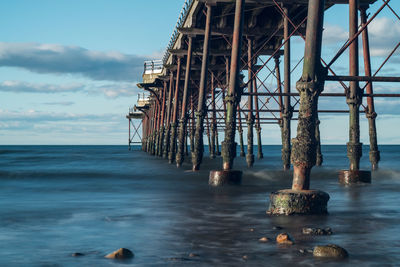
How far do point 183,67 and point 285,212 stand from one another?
2321 centimetres

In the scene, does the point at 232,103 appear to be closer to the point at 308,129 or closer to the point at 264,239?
the point at 308,129

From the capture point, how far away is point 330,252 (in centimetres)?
572

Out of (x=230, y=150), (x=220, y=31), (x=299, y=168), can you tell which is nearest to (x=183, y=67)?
(x=220, y=31)

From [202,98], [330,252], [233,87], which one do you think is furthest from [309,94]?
[202,98]

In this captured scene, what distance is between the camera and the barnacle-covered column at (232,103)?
14078 millimetres

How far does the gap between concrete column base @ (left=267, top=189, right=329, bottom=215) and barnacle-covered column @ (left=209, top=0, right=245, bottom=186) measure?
5767 millimetres

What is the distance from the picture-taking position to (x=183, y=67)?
31.2m

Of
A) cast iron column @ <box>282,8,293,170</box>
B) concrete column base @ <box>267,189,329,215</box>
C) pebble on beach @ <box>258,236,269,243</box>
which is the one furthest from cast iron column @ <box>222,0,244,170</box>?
pebble on beach @ <box>258,236,269,243</box>

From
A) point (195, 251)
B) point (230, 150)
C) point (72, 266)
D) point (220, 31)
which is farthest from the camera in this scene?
point (220, 31)

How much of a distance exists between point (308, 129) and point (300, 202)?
105cm

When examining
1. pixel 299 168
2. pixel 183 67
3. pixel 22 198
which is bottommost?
pixel 22 198

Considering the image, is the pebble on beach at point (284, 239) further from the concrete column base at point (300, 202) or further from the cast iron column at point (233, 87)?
the cast iron column at point (233, 87)

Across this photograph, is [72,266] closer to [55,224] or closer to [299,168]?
[55,224]

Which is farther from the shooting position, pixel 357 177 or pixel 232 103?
pixel 357 177
